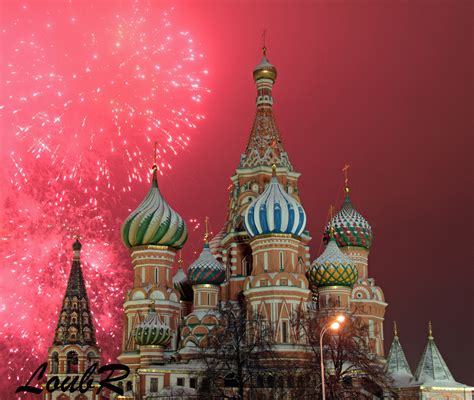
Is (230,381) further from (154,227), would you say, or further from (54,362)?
(54,362)

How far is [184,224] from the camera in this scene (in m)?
41.4

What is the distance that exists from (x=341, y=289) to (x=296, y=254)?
148 inches

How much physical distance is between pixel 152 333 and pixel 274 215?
7.27m

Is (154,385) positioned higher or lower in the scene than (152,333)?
lower

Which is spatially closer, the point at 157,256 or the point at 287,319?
the point at 287,319

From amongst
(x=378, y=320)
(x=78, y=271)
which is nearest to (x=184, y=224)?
(x=78, y=271)

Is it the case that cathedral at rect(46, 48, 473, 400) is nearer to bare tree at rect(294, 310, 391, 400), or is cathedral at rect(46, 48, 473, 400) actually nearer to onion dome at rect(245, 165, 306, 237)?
onion dome at rect(245, 165, 306, 237)

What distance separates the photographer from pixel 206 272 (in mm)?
40312

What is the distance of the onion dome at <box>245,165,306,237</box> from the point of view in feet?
124

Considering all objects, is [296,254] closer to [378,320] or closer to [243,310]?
[243,310]

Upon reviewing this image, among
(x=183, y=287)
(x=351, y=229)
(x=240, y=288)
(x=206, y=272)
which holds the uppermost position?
(x=351, y=229)

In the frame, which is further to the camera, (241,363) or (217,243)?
(217,243)

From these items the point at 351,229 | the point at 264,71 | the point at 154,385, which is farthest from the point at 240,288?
the point at 264,71

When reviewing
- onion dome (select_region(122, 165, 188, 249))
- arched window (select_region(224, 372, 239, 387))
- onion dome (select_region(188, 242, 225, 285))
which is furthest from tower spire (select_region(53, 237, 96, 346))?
arched window (select_region(224, 372, 239, 387))
